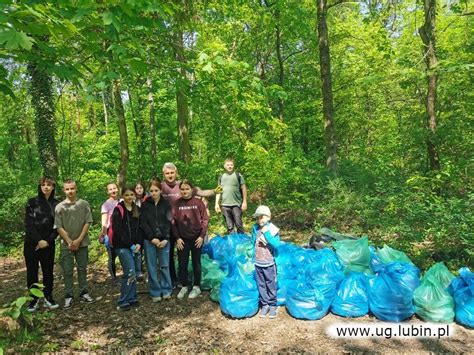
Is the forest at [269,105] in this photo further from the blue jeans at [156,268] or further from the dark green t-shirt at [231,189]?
the blue jeans at [156,268]

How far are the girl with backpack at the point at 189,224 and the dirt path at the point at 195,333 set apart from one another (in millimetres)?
579

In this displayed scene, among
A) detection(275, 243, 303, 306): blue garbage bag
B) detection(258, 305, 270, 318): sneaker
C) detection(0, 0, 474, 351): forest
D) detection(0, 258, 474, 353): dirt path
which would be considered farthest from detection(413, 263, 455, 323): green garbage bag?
detection(258, 305, 270, 318): sneaker

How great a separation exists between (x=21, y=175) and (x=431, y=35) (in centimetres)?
1243

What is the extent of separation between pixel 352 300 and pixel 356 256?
99 cm

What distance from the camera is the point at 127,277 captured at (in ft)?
16.1

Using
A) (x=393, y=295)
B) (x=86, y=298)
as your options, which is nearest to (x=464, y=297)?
(x=393, y=295)

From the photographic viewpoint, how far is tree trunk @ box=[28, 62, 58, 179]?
7984mm

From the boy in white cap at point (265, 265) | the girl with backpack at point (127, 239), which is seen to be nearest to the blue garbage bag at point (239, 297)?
the boy in white cap at point (265, 265)

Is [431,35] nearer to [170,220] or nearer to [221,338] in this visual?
[170,220]

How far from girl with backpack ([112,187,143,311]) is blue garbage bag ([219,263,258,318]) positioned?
1.26 metres

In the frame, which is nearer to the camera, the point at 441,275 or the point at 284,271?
the point at 441,275

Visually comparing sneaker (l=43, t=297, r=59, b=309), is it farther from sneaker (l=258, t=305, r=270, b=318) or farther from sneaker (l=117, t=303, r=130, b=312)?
sneaker (l=258, t=305, r=270, b=318)

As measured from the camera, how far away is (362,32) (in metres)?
15.7

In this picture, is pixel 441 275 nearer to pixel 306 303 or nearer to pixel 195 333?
pixel 306 303
